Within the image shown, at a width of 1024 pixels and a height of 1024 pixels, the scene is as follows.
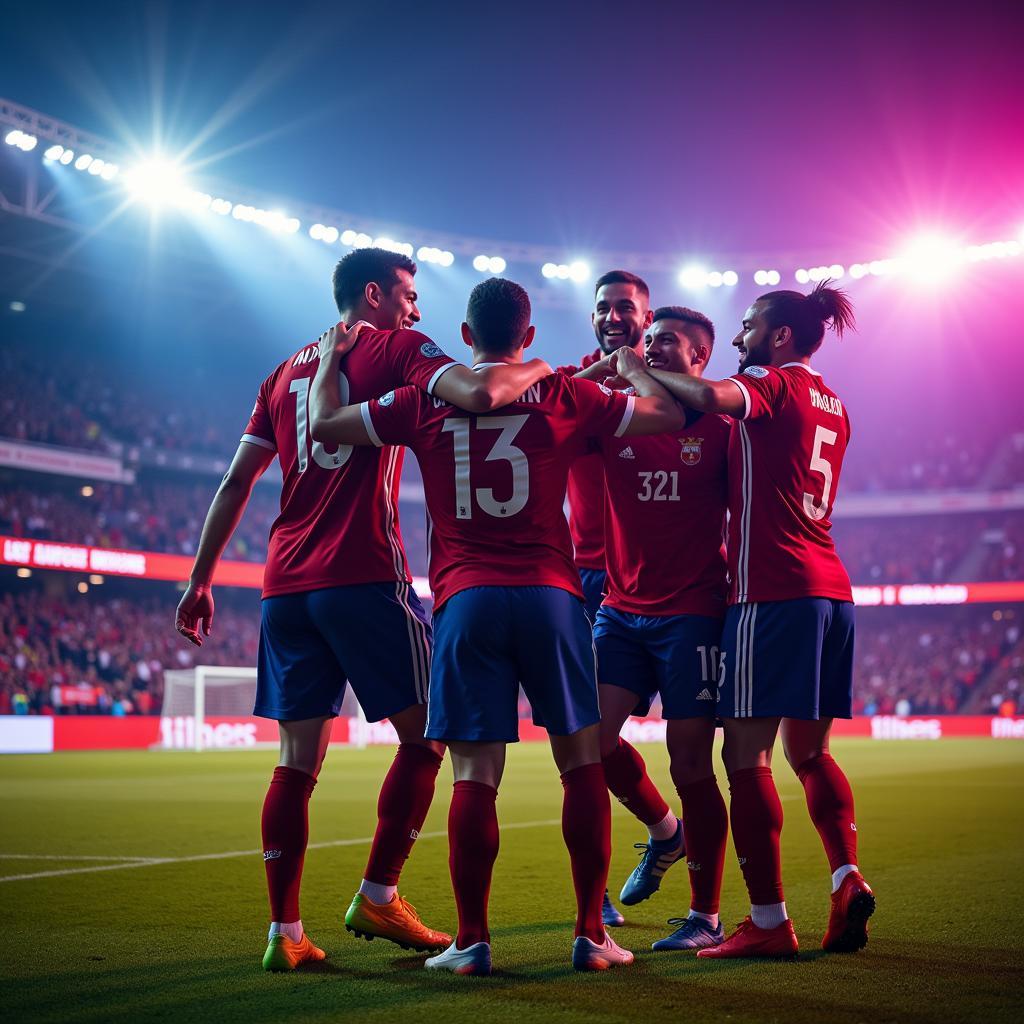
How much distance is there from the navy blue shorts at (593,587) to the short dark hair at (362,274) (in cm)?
166

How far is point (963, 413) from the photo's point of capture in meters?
48.1

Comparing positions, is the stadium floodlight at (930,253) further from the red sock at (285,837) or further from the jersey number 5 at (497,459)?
the red sock at (285,837)

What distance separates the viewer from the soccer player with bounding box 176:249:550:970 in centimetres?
421

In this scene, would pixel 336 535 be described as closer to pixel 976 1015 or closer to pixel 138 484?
pixel 976 1015

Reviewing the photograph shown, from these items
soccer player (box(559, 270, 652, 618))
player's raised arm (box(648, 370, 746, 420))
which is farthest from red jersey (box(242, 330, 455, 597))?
soccer player (box(559, 270, 652, 618))

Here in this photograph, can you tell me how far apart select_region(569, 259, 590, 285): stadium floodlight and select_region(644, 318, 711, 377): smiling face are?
3507 cm

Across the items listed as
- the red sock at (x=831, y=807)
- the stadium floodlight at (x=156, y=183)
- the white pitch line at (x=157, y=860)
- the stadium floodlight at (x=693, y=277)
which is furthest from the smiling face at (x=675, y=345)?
Answer: the stadium floodlight at (x=693, y=277)

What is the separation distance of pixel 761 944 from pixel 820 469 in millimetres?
1758

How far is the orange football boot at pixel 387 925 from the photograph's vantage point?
4219mm

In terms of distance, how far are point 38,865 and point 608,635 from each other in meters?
4.04

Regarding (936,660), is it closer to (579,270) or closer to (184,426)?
(579,270)

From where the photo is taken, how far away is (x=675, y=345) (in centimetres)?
494

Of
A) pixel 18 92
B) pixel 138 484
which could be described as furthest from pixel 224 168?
pixel 138 484

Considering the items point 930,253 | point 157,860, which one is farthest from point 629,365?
point 930,253
